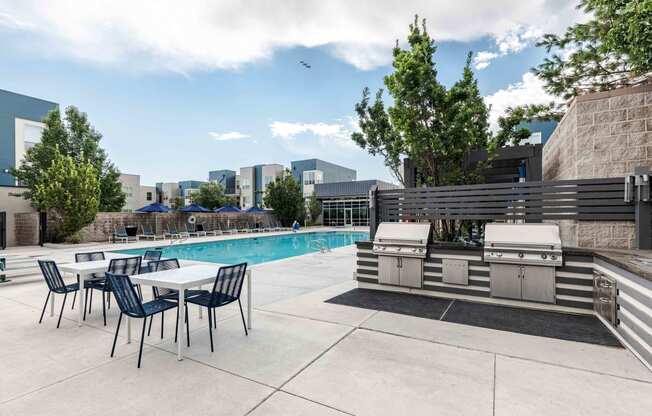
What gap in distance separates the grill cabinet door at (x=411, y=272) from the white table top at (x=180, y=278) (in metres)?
3.46

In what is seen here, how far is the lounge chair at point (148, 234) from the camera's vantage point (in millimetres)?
18517

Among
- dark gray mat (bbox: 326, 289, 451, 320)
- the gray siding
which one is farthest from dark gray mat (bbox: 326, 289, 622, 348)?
the gray siding

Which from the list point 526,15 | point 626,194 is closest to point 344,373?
point 626,194

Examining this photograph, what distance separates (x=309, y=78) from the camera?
14.3 metres

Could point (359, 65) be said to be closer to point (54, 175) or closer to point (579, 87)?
point (579, 87)

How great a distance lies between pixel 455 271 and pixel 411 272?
773mm

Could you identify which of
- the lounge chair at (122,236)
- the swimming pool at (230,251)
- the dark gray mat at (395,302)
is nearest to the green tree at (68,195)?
the lounge chair at (122,236)

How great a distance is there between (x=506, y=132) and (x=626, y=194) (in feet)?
22.5

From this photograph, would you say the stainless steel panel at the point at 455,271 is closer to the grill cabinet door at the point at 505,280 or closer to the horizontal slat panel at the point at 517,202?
the grill cabinet door at the point at 505,280

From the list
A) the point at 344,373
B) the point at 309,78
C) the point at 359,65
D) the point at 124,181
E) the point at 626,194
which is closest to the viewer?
the point at 344,373

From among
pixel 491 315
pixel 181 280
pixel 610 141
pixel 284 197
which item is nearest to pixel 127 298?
pixel 181 280

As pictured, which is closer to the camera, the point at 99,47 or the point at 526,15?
the point at 526,15

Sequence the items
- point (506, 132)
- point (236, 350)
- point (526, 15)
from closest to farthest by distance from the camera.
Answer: point (236, 350) → point (526, 15) → point (506, 132)

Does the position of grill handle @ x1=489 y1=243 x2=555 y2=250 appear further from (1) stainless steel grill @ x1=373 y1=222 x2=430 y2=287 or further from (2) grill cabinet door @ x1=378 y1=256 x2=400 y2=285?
(2) grill cabinet door @ x1=378 y1=256 x2=400 y2=285
